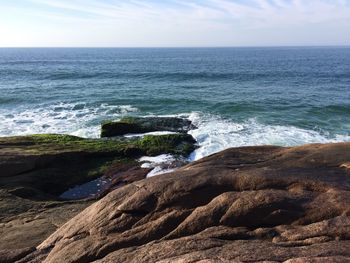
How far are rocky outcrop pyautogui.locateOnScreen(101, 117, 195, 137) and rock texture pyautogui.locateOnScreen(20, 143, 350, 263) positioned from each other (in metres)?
22.3

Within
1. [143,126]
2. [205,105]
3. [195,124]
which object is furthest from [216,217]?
[205,105]

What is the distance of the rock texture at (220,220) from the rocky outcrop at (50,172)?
2.80 metres

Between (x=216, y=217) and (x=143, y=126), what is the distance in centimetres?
2673

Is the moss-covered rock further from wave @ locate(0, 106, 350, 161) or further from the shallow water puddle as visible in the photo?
wave @ locate(0, 106, 350, 161)

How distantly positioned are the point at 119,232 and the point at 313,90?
60.7 m

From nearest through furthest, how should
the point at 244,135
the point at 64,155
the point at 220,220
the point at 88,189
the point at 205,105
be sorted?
the point at 220,220 < the point at 88,189 < the point at 64,155 < the point at 244,135 < the point at 205,105

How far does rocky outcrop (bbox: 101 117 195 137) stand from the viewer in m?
34.8

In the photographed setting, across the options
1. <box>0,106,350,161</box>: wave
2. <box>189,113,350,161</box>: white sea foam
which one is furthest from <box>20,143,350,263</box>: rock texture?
<box>189,113,350,161</box>: white sea foam

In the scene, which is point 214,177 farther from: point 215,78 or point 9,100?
point 215,78

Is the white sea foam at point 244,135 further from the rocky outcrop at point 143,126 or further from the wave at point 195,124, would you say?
the rocky outcrop at point 143,126

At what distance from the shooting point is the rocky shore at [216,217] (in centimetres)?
902

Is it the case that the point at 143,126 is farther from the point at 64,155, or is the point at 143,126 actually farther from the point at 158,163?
the point at 64,155

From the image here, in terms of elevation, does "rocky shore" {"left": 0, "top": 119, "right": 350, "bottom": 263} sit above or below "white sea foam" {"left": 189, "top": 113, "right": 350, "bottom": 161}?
above

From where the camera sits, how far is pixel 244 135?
1471 inches
